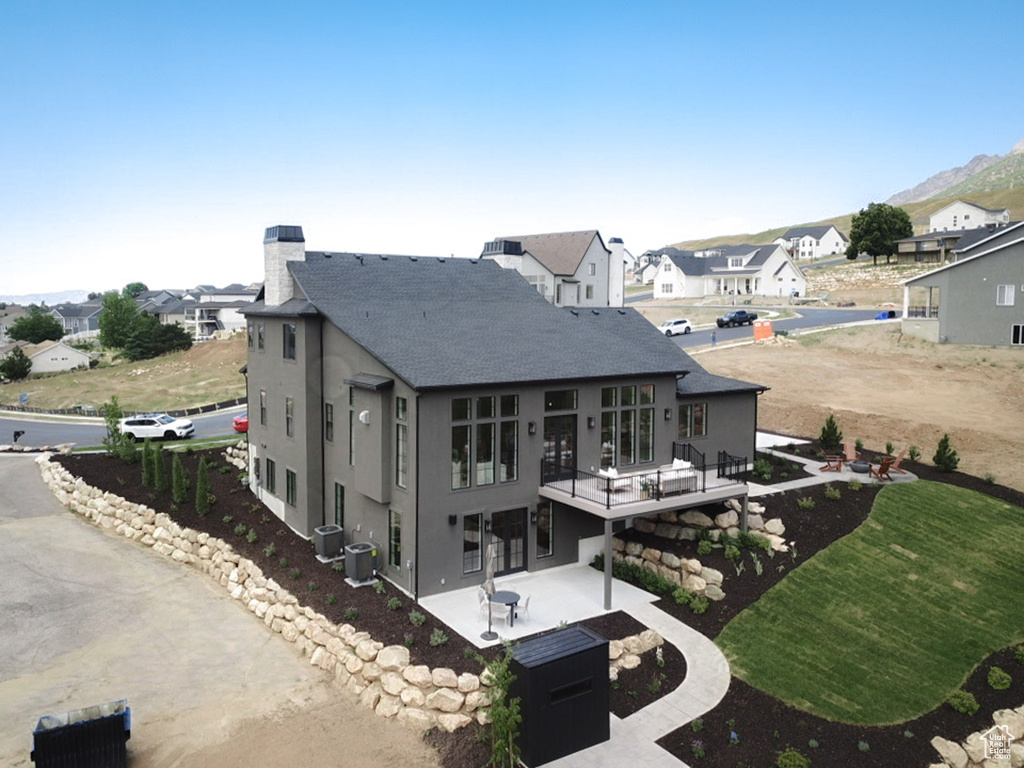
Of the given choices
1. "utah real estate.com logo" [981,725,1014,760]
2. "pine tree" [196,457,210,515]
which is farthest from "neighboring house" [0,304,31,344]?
"utah real estate.com logo" [981,725,1014,760]

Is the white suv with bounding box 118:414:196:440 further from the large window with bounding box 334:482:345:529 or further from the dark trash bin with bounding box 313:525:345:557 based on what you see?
the dark trash bin with bounding box 313:525:345:557

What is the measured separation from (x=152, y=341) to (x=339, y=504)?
74.8 meters

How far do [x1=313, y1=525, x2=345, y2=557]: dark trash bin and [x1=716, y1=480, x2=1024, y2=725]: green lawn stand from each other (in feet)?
33.5

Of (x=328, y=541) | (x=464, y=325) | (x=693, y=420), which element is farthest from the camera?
(x=693, y=420)

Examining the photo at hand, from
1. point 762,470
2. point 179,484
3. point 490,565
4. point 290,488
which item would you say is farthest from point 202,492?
point 762,470

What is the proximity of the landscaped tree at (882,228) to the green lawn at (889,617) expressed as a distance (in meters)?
77.9

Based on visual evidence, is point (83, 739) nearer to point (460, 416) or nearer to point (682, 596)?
point (460, 416)

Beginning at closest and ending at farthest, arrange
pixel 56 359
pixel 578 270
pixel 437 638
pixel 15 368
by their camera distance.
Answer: pixel 437 638 → pixel 578 270 → pixel 15 368 → pixel 56 359

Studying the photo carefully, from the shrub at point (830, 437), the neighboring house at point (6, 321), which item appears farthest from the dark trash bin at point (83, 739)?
the neighboring house at point (6, 321)

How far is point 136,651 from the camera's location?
17.1m

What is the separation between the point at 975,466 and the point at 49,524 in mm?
33754

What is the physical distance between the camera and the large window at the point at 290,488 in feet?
75.3

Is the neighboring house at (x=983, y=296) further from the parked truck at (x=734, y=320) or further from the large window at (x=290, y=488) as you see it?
the large window at (x=290, y=488)

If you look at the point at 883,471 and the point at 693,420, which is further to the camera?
the point at 883,471
